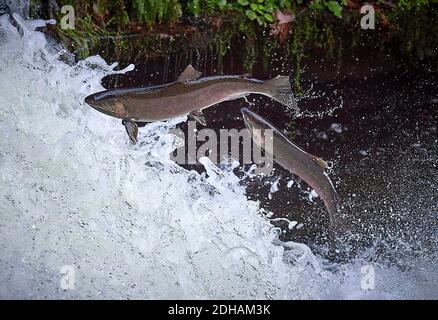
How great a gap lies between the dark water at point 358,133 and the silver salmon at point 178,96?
430 millimetres

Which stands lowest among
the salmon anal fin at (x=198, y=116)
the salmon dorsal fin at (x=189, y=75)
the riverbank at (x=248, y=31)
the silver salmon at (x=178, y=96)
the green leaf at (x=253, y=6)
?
the salmon anal fin at (x=198, y=116)

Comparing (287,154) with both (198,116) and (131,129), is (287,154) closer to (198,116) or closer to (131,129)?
(198,116)

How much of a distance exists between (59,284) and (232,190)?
1.43m

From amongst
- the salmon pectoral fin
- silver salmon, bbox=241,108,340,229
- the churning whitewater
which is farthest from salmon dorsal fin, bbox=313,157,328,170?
the salmon pectoral fin

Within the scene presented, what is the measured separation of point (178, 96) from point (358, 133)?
154cm

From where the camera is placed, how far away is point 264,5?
14.5 feet

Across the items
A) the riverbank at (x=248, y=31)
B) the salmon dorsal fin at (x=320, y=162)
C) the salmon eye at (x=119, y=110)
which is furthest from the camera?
the riverbank at (x=248, y=31)

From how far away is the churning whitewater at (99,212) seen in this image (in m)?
3.89

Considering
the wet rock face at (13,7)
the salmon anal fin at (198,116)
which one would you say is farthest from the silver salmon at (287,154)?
the wet rock face at (13,7)

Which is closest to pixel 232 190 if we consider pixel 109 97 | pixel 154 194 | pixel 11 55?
pixel 154 194

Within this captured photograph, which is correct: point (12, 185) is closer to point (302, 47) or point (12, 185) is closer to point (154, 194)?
point (154, 194)

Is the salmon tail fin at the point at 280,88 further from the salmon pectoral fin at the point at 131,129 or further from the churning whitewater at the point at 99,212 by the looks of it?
the salmon pectoral fin at the point at 131,129

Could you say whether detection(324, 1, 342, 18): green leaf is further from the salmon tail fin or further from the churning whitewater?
the churning whitewater

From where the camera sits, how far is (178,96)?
153 inches
